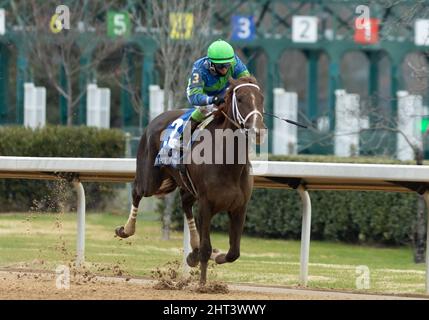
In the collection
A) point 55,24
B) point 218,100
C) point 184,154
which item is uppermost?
point 55,24

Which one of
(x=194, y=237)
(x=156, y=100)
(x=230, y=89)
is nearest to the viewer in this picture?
(x=230, y=89)

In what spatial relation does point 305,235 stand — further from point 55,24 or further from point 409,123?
point 55,24

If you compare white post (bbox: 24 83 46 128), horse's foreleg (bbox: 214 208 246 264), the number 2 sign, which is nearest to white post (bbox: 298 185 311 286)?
horse's foreleg (bbox: 214 208 246 264)

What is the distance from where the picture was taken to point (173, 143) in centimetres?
900

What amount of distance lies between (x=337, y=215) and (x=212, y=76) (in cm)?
634

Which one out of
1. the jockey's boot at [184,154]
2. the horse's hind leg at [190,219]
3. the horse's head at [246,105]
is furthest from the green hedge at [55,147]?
the horse's head at [246,105]

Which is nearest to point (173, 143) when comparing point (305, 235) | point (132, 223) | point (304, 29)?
point (132, 223)

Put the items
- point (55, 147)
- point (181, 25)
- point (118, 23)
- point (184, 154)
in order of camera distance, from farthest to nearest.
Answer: point (118, 23)
point (55, 147)
point (181, 25)
point (184, 154)

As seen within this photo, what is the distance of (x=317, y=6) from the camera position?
79.5 feet

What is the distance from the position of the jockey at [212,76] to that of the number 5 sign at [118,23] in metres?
12.2

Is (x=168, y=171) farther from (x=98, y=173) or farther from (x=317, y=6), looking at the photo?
(x=317, y=6)
